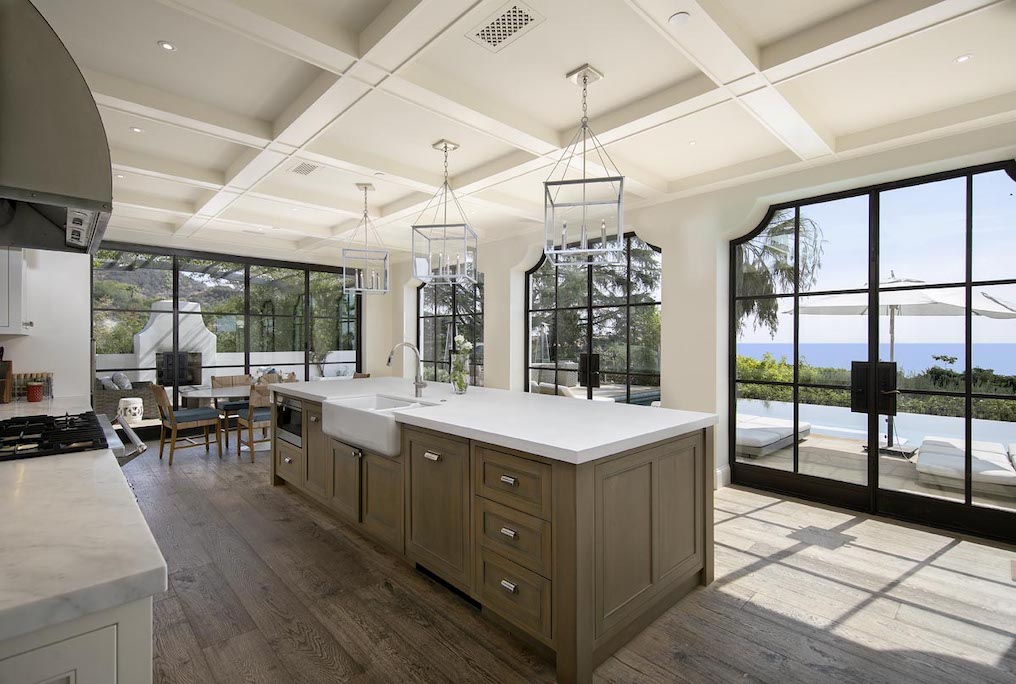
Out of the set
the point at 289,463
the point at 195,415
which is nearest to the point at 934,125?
the point at 289,463

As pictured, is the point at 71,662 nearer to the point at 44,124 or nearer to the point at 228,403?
the point at 44,124

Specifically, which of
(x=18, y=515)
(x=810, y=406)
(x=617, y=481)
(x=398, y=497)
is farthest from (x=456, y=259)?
(x=810, y=406)

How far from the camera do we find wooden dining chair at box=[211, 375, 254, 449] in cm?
571

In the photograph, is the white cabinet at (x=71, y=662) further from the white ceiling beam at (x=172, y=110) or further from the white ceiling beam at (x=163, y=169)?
the white ceiling beam at (x=163, y=169)

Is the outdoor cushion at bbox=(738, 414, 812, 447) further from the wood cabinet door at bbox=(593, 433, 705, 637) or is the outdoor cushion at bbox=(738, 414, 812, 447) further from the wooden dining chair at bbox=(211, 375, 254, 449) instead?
the wooden dining chair at bbox=(211, 375, 254, 449)

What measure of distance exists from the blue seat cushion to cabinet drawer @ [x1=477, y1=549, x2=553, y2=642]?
14.8ft

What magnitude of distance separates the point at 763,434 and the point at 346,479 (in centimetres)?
357

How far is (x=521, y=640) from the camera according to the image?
2.18 metres

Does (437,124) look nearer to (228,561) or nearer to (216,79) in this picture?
(216,79)

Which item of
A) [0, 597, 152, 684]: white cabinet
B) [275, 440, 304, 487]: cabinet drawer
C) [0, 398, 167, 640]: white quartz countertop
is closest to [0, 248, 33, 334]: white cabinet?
[275, 440, 304, 487]: cabinet drawer

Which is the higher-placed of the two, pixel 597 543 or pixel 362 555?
pixel 597 543

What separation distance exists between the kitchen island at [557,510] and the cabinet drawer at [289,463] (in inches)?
43.7

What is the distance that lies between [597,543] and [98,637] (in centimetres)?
159

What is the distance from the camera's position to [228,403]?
5.73m
